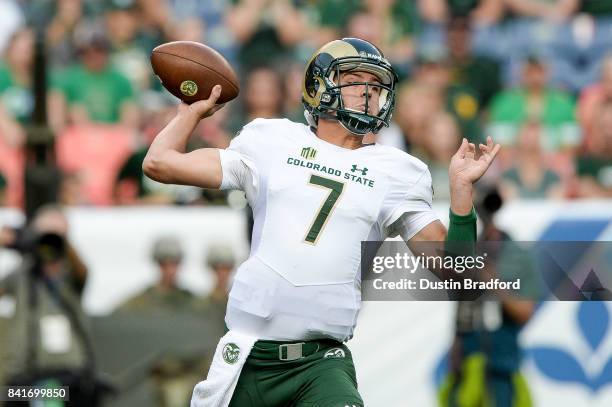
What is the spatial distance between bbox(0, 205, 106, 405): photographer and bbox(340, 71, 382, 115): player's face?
3247 mm

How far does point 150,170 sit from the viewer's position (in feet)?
16.0

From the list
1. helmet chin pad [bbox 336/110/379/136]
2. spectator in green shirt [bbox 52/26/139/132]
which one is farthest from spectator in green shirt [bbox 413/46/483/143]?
helmet chin pad [bbox 336/110/379/136]

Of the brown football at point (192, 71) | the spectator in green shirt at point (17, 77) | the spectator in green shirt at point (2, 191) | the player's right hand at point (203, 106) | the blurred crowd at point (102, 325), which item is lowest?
the blurred crowd at point (102, 325)


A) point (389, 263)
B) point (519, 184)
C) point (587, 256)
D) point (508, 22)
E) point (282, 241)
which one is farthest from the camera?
point (508, 22)

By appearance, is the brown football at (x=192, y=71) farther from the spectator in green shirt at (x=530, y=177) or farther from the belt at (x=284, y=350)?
the spectator in green shirt at (x=530, y=177)

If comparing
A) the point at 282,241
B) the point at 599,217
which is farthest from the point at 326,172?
the point at 599,217

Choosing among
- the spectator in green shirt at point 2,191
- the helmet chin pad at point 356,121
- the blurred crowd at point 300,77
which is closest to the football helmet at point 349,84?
the helmet chin pad at point 356,121

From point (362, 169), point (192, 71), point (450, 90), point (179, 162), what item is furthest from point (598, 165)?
point (179, 162)

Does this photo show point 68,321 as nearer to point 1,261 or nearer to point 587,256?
point 1,261

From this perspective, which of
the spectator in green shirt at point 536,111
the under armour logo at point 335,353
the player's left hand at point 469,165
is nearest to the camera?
the player's left hand at point 469,165

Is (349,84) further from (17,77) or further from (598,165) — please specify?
(17,77)

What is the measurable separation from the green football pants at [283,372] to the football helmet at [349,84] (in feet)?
2.80

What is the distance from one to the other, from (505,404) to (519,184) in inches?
86.1

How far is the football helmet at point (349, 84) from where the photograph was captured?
16.3 feet
